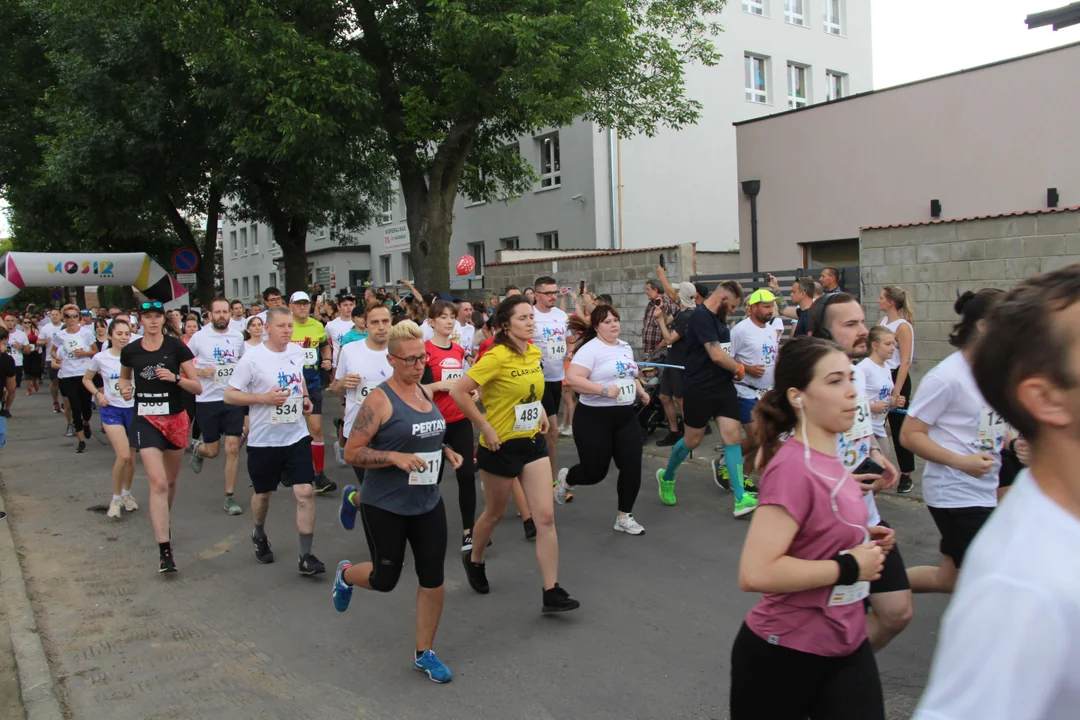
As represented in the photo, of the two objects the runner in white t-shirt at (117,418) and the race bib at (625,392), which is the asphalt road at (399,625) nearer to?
the runner in white t-shirt at (117,418)

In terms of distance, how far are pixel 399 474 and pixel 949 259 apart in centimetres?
922

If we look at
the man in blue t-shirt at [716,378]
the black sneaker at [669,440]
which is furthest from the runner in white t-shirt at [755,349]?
the black sneaker at [669,440]

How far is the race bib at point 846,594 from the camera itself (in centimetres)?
248

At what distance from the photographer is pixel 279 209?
83.5 feet

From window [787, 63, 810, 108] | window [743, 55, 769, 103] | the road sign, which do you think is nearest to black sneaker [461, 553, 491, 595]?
the road sign

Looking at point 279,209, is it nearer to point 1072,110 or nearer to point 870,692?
point 1072,110

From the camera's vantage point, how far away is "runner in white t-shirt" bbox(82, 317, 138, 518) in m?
7.84

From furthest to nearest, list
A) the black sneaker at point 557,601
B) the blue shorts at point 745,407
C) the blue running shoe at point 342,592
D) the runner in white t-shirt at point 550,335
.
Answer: the runner in white t-shirt at point 550,335
the blue shorts at point 745,407
the black sneaker at point 557,601
the blue running shoe at point 342,592

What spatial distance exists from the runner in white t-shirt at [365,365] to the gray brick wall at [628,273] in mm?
7803

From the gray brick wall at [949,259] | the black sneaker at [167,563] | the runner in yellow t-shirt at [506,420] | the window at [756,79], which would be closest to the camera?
the runner in yellow t-shirt at [506,420]

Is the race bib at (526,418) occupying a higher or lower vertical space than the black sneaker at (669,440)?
higher

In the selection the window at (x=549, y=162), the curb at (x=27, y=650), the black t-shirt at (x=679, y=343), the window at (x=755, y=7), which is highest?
the window at (x=755, y=7)

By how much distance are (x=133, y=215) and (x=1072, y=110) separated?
23.5 meters

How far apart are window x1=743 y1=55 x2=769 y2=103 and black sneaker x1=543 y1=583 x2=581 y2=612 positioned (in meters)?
26.6
